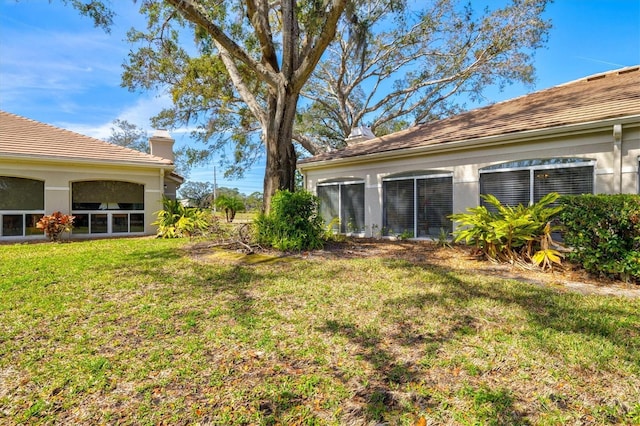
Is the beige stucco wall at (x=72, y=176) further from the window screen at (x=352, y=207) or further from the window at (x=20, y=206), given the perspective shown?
the window screen at (x=352, y=207)

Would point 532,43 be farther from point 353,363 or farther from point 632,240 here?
point 353,363

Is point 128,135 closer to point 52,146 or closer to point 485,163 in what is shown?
point 52,146

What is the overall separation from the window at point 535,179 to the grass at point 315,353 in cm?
365

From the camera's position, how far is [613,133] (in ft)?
21.9

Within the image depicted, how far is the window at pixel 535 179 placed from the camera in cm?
723

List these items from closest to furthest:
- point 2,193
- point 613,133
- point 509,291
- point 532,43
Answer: point 509,291 → point 613,133 → point 2,193 → point 532,43

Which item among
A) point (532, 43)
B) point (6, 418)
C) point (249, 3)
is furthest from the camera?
point (532, 43)

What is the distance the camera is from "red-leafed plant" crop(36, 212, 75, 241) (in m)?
10.7

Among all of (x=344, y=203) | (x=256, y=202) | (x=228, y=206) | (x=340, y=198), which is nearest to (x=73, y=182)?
(x=256, y=202)

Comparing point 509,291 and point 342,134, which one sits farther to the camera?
point 342,134

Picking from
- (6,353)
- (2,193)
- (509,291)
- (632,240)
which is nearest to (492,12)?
(632,240)

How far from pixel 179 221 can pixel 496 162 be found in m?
10.7

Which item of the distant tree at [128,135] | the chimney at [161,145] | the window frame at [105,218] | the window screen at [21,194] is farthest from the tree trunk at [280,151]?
the distant tree at [128,135]

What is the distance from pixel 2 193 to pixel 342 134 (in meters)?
18.7
